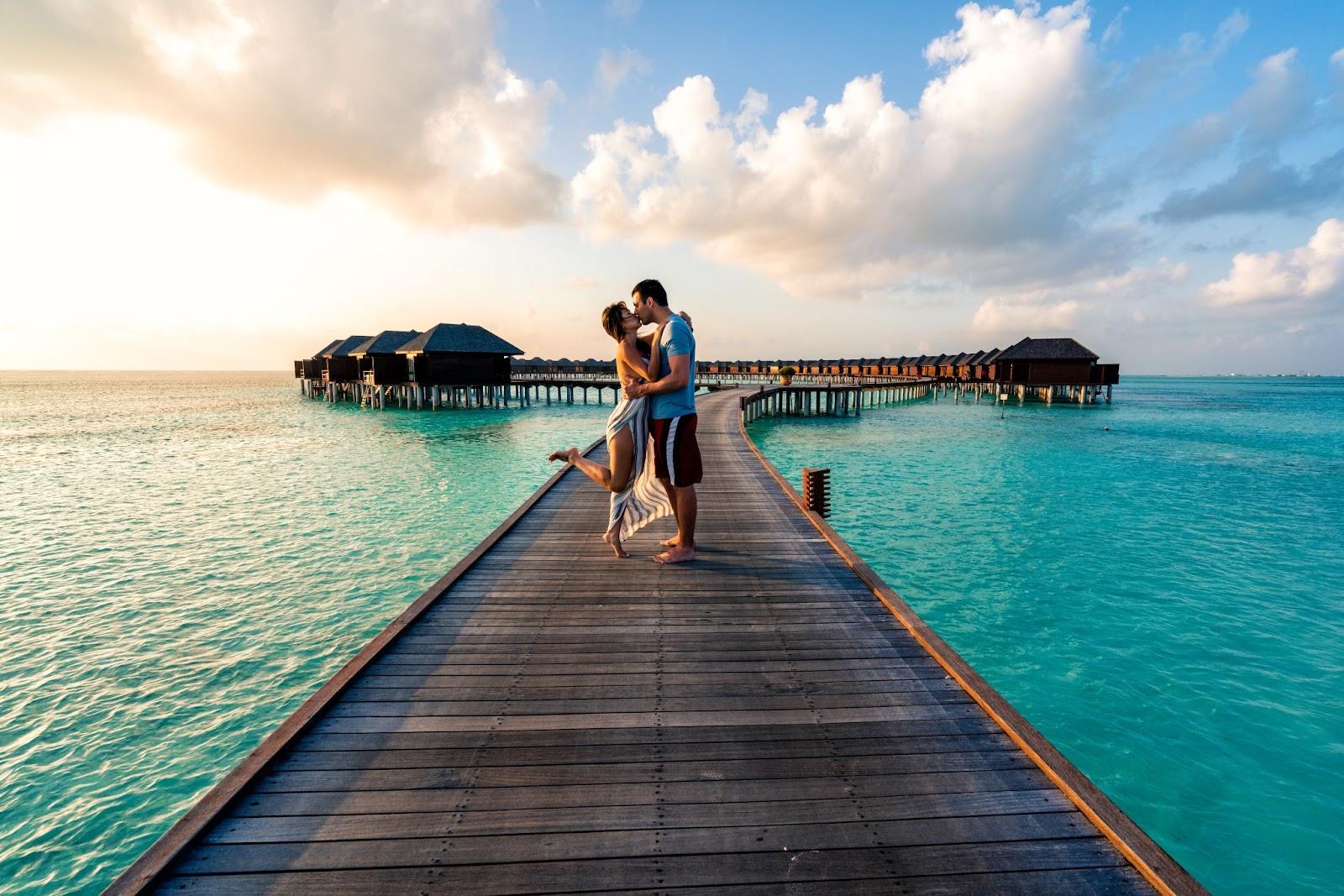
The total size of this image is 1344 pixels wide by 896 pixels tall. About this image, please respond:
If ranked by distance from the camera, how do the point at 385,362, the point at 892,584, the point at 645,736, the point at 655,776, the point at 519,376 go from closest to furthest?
the point at 655,776 → the point at 645,736 → the point at 892,584 → the point at 385,362 → the point at 519,376

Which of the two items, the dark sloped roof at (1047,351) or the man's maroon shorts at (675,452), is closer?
the man's maroon shorts at (675,452)

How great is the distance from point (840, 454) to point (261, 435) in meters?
26.0

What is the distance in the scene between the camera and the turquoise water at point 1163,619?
15.6ft

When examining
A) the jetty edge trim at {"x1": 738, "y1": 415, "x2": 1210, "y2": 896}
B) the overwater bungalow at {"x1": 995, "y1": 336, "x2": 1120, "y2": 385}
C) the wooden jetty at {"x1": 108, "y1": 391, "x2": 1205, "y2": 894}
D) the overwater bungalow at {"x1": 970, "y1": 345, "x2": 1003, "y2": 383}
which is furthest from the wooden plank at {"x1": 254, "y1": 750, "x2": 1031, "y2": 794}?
the overwater bungalow at {"x1": 970, "y1": 345, "x2": 1003, "y2": 383}

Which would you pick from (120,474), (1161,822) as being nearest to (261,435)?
(120,474)

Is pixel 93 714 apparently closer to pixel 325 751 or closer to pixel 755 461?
pixel 325 751

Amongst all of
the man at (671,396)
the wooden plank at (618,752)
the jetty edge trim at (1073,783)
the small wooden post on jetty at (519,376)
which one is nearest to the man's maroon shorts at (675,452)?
the man at (671,396)

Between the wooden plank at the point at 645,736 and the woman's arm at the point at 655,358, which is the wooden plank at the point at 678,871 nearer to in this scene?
the wooden plank at the point at 645,736

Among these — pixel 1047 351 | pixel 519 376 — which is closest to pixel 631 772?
pixel 1047 351

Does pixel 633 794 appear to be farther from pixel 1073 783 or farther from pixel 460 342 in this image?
pixel 460 342

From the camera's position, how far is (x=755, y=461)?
12.3m

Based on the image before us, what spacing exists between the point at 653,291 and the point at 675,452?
4.31ft

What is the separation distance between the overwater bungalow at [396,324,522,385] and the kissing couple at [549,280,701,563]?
1471 inches

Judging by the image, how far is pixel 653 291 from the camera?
4867 millimetres
